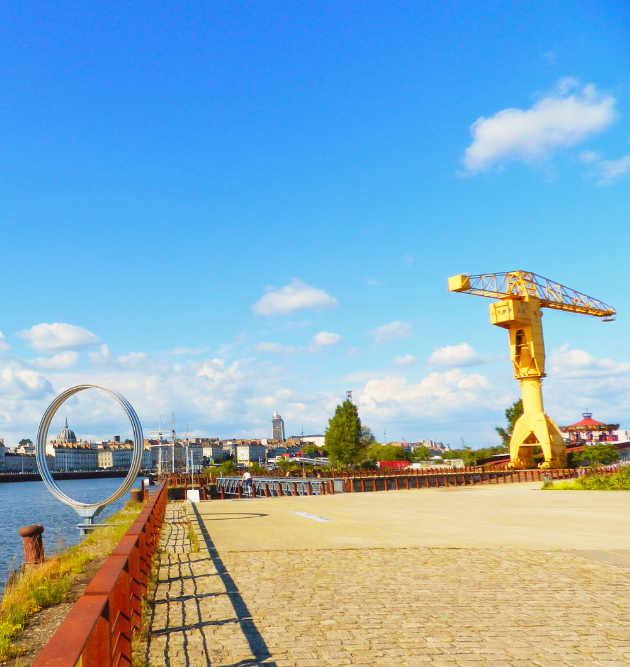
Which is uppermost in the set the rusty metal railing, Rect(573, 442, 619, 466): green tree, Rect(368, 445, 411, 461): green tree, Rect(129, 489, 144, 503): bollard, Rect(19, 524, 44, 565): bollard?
the rusty metal railing

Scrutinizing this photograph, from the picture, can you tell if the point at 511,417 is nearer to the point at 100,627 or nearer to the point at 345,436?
the point at 345,436

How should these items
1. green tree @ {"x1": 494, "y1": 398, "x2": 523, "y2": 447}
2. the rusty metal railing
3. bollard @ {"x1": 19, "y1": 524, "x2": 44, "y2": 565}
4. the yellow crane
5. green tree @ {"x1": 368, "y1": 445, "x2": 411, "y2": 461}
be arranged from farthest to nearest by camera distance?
green tree @ {"x1": 368, "y1": 445, "x2": 411, "y2": 461}
green tree @ {"x1": 494, "y1": 398, "x2": 523, "y2": 447}
the yellow crane
bollard @ {"x1": 19, "y1": 524, "x2": 44, "y2": 565}
the rusty metal railing

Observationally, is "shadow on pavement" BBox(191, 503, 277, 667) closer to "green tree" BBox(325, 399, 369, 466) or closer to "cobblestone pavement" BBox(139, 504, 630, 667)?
"cobblestone pavement" BBox(139, 504, 630, 667)

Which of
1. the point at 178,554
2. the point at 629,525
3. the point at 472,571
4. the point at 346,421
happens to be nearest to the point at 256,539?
the point at 178,554

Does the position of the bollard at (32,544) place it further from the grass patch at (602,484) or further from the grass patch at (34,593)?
the grass patch at (602,484)

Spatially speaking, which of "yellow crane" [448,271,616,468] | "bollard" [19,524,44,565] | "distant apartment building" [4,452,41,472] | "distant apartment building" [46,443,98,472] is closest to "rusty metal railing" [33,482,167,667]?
"bollard" [19,524,44,565]

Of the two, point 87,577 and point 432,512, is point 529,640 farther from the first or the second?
point 432,512

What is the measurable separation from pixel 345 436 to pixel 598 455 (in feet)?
93.6

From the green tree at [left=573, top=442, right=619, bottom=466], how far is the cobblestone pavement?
60989 mm

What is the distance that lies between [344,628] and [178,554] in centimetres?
593

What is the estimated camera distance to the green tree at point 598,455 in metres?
64.9

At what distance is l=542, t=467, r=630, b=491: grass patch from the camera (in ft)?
103

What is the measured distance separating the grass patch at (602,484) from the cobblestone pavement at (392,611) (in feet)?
79.3

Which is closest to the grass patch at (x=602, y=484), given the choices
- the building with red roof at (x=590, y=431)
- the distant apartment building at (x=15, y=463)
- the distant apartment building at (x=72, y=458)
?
the building with red roof at (x=590, y=431)
